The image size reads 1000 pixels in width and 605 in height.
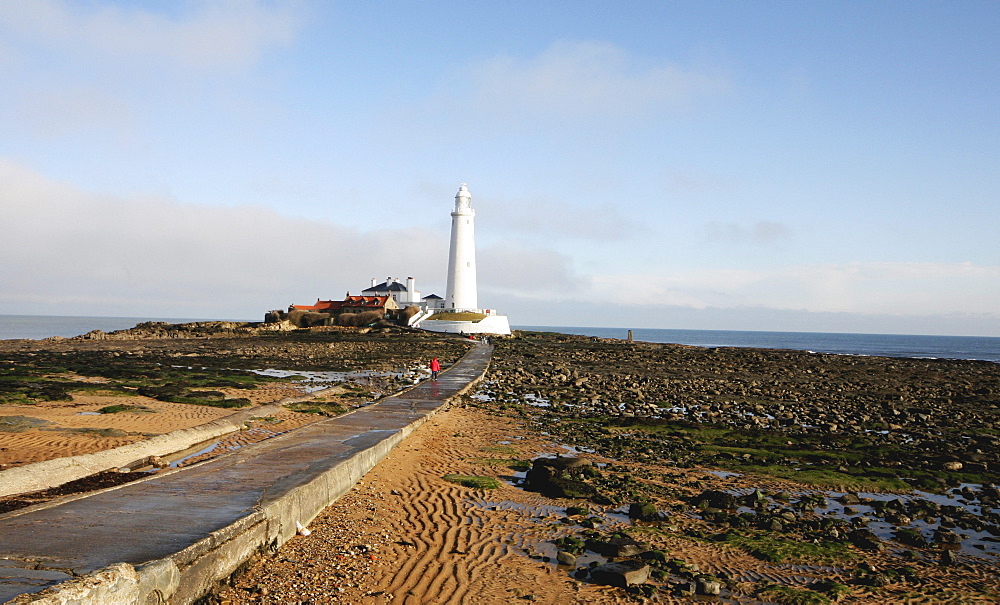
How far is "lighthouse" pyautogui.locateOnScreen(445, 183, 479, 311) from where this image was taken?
64.0m

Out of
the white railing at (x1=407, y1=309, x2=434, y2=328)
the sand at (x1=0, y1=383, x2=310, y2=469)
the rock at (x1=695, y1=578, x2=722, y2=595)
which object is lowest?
the rock at (x1=695, y1=578, x2=722, y2=595)

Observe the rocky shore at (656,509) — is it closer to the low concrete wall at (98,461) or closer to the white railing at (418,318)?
the low concrete wall at (98,461)

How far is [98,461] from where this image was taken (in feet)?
33.2

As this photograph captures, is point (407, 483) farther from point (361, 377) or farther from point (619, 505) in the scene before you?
point (361, 377)

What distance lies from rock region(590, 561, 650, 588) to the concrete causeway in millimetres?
3306

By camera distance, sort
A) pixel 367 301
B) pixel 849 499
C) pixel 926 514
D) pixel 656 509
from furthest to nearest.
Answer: pixel 367 301 < pixel 849 499 < pixel 926 514 < pixel 656 509

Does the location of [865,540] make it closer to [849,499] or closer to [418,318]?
[849,499]

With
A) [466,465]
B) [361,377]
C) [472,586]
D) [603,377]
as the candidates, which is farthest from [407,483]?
[603,377]

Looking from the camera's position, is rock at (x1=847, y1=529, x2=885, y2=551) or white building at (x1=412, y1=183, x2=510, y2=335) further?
white building at (x1=412, y1=183, x2=510, y2=335)

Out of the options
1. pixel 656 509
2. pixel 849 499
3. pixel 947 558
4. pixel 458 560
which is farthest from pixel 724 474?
pixel 458 560

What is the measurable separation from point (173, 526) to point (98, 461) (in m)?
4.79

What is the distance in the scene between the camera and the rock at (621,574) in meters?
6.53

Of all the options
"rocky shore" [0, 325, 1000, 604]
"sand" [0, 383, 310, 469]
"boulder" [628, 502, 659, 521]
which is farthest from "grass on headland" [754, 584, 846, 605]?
"sand" [0, 383, 310, 469]

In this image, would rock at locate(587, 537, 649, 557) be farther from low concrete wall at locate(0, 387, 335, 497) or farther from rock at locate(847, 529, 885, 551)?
low concrete wall at locate(0, 387, 335, 497)
